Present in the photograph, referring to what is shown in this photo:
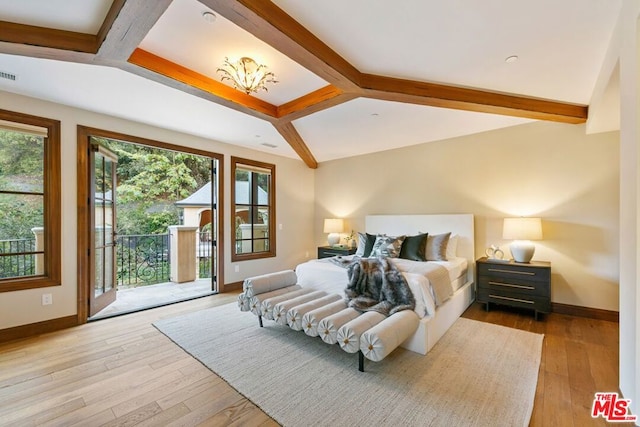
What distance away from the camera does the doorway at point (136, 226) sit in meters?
3.40

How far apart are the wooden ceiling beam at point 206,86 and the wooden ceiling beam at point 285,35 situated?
1171 millimetres

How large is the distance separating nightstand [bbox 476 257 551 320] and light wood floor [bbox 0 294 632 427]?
1.02 feet

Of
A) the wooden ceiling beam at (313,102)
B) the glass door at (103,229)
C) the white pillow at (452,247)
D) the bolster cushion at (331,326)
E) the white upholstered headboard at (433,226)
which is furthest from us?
the white upholstered headboard at (433,226)

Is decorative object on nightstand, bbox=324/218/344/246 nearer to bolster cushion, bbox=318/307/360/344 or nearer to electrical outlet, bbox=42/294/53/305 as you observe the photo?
bolster cushion, bbox=318/307/360/344

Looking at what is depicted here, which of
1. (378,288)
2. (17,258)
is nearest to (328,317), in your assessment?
(378,288)

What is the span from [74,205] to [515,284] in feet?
17.9

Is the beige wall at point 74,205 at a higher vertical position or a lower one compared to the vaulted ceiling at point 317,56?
lower

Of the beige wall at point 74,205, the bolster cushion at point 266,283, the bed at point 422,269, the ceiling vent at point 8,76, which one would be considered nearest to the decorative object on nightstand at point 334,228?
the bed at point 422,269

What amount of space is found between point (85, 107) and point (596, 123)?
5898mm

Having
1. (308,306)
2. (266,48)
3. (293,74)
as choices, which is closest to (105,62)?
(266,48)

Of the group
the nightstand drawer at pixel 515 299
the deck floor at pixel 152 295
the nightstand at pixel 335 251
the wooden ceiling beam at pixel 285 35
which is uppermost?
the wooden ceiling beam at pixel 285 35

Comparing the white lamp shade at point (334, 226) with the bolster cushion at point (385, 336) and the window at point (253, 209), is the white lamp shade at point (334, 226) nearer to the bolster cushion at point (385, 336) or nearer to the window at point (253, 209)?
the window at point (253, 209)

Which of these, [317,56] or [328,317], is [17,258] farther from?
[317,56]

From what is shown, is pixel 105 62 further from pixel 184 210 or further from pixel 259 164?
pixel 184 210
